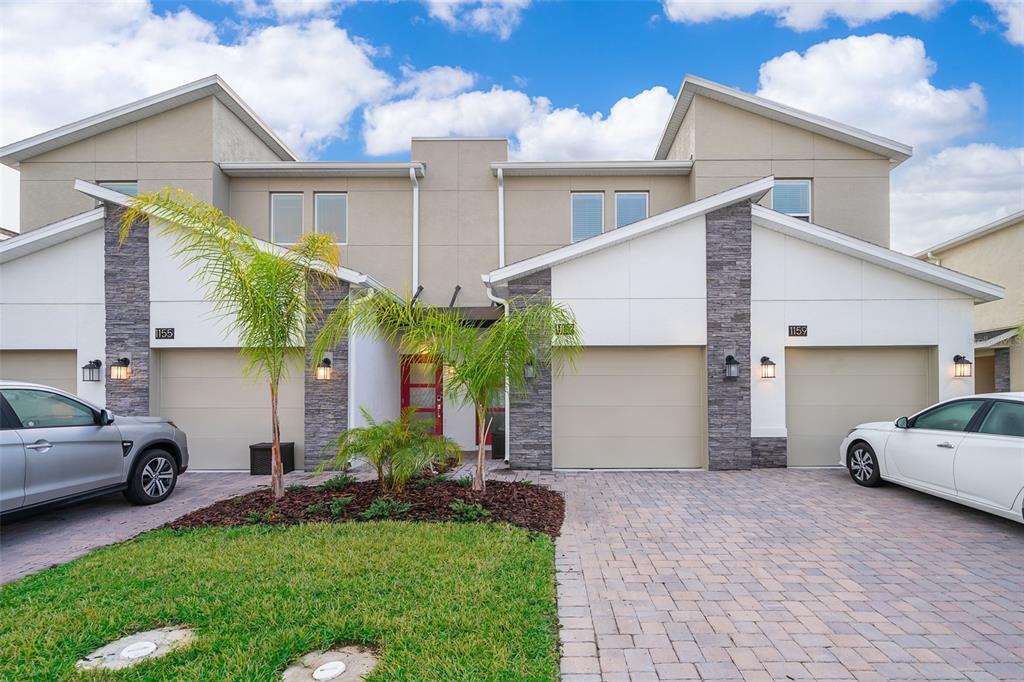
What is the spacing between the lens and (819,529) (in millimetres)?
5898

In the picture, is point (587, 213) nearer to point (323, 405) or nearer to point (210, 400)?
point (323, 405)

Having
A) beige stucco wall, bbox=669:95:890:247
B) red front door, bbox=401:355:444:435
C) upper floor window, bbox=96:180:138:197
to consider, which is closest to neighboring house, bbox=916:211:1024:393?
beige stucco wall, bbox=669:95:890:247

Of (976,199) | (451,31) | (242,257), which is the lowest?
(242,257)

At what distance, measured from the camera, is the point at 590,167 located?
12.1 metres

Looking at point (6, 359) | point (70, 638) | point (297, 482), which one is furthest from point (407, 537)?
point (6, 359)

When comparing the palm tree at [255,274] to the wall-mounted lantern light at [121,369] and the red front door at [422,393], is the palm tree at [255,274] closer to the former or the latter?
the wall-mounted lantern light at [121,369]

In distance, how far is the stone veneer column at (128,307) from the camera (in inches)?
366

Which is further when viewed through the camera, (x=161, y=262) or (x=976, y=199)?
(x=976, y=199)

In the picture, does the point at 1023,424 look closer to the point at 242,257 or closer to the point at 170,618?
the point at 170,618

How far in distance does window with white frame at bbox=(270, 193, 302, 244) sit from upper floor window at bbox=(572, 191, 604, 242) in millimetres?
6874

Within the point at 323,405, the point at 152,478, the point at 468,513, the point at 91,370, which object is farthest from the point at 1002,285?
the point at 91,370

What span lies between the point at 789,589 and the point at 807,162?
11425 millimetres

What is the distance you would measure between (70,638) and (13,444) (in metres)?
3.23

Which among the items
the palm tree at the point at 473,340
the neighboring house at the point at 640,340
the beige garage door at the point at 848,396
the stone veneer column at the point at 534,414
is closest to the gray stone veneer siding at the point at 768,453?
the neighboring house at the point at 640,340
